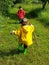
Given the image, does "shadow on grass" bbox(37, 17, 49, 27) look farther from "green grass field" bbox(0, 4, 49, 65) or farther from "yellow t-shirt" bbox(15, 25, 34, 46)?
"yellow t-shirt" bbox(15, 25, 34, 46)

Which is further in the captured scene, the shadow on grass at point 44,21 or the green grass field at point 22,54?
the shadow on grass at point 44,21

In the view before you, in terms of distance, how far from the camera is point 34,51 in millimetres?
11461

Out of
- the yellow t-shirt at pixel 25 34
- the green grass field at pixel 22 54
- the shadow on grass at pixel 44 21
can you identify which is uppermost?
the yellow t-shirt at pixel 25 34

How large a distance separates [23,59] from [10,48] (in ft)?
4.62

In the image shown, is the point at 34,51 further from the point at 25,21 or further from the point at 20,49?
the point at 25,21

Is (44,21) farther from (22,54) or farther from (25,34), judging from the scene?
(25,34)

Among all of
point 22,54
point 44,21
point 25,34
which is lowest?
point 44,21

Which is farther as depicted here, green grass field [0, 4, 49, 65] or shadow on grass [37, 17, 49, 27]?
shadow on grass [37, 17, 49, 27]

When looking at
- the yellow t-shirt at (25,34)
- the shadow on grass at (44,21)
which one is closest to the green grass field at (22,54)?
the yellow t-shirt at (25,34)

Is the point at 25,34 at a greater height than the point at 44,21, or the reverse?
the point at 25,34

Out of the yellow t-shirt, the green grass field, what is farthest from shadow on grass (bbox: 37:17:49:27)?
the yellow t-shirt

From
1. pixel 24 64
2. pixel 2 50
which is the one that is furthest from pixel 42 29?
pixel 24 64

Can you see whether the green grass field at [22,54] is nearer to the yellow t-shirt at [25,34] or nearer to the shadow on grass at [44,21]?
the yellow t-shirt at [25,34]

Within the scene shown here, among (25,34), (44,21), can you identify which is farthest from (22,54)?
(44,21)
